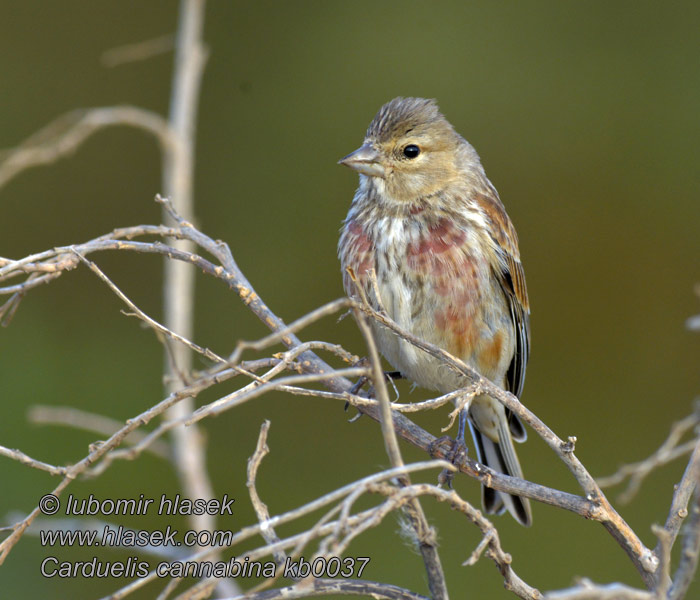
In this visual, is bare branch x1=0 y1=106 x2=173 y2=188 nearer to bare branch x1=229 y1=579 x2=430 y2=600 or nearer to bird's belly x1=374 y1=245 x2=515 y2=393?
bird's belly x1=374 y1=245 x2=515 y2=393

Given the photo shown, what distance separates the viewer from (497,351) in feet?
10.7

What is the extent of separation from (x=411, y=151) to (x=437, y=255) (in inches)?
19.1

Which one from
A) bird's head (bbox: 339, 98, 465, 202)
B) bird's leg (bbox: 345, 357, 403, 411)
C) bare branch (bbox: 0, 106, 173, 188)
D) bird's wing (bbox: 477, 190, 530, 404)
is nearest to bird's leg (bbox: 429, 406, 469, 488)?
bird's leg (bbox: 345, 357, 403, 411)

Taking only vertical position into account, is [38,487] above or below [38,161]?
below

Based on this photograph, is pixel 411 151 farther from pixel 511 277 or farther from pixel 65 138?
pixel 65 138

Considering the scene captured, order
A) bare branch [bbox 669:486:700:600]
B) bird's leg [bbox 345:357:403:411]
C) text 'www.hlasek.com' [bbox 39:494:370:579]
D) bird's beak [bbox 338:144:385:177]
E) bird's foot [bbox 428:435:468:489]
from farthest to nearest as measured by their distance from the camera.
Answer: bird's beak [bbox 338:144:385:177] → bird's foot [bbox 428:435:468:489] → bird's leg [bbox 345:357:403:411] → text 'www.hlasek.com' [bbox 39:494:370:579] → bare branch [bbox 669:486:700:600]

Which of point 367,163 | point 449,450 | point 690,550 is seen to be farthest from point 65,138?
point 690,550

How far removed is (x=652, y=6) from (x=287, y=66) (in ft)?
6.96

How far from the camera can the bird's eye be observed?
3.33 metres

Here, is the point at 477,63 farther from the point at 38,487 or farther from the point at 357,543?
the point at 38,487

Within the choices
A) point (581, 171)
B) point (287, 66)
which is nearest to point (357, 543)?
point (581, 171)

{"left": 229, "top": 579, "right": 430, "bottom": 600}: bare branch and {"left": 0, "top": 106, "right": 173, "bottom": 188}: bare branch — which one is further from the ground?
{"left": 0, "top": 106, "right": 173, "bottom": 188}: bare branch

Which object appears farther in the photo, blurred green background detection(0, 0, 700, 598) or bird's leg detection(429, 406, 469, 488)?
blurred green background detection(0, 0, 700, 598)

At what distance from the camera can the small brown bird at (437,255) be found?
3070 mm
